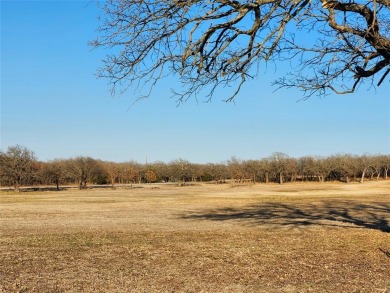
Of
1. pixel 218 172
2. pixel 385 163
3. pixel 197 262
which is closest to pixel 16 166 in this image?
pixel 218 172

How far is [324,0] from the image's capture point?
881cm

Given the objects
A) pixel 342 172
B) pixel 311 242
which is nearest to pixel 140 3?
pixel 311 242

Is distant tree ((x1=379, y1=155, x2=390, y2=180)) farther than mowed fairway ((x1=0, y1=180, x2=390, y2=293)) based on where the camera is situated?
Yes

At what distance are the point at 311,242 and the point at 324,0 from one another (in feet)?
20.8

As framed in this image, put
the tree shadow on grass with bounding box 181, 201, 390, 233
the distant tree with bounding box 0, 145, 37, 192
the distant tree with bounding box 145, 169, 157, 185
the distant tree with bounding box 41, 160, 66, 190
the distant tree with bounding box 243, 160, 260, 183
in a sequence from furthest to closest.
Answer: the distant tree with bounding box 243, 160, 260, 183
the distant tree with bounding box 145, 169, 157, 185
the distant tree with bounding box 41, 160, 66, 190
the distant tree with bounding box 0, 145, 37, 192
the tree shadow on grass with bounding box 181, 201, 390, 233

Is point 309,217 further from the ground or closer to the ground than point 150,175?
closer to the ground

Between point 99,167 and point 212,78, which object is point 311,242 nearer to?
point 212,78

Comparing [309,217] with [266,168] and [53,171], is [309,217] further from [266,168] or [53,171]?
[266,168]

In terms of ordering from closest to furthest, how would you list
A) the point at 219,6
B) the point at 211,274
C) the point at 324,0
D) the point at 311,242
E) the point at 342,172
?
the point at 211,274, the point at 219,6, the point at 324,0, the point at 311,242, the point at 342,172

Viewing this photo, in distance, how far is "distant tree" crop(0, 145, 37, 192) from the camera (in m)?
66.4

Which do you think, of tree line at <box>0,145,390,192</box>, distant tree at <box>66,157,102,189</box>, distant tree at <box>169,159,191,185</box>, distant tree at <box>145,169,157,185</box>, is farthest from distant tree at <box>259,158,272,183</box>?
distant tree at <box>66,157,102,189</box>

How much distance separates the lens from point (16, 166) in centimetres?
6694

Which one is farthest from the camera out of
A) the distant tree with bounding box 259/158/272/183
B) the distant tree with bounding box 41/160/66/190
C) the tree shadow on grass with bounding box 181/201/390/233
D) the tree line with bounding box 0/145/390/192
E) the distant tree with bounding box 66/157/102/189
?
the distant tree with bounding box 259/158/272/183

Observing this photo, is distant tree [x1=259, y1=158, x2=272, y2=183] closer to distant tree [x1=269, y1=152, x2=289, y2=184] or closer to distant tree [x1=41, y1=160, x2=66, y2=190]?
distant tree [x1=269, y1=152, x2=289, y2=184]
